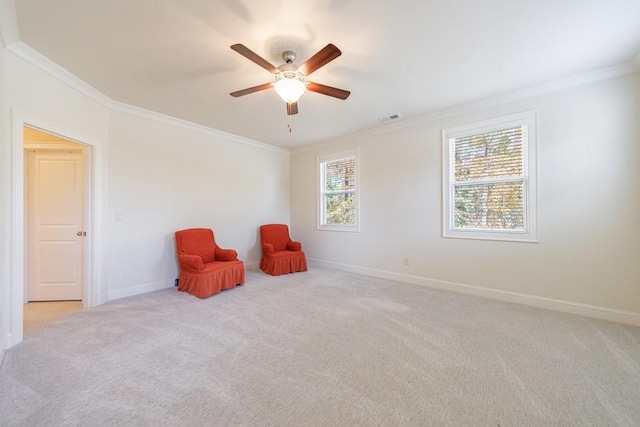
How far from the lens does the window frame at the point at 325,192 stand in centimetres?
484

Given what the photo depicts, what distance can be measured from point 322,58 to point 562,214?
3198 millimetres

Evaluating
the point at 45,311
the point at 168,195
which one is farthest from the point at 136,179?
the point at 45,311

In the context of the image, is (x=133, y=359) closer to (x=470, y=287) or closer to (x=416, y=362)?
(x=416, y=362)

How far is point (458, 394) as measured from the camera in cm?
168

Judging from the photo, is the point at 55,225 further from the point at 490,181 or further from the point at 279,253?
the point at 490,181

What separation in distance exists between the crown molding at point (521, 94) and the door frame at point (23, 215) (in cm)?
397

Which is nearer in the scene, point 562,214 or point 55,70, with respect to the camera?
point 55,70

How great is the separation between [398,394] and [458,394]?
392mm

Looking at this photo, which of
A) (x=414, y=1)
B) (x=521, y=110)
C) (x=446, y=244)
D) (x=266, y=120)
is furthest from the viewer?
(x=266, y=120)

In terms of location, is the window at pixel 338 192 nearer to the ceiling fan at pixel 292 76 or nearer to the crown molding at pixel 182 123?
the crown molding at pixel 182 123

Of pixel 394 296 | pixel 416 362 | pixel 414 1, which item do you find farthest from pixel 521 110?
pixel 416 362

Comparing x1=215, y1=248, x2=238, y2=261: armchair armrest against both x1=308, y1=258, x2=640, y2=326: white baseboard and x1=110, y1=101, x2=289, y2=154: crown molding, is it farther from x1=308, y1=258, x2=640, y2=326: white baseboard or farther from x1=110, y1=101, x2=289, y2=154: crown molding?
x1=308, y1=258, x2=640, y2=326: white baseboard

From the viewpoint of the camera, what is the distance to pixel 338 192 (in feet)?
17.1

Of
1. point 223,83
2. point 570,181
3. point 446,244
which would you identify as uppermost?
point 223,83
